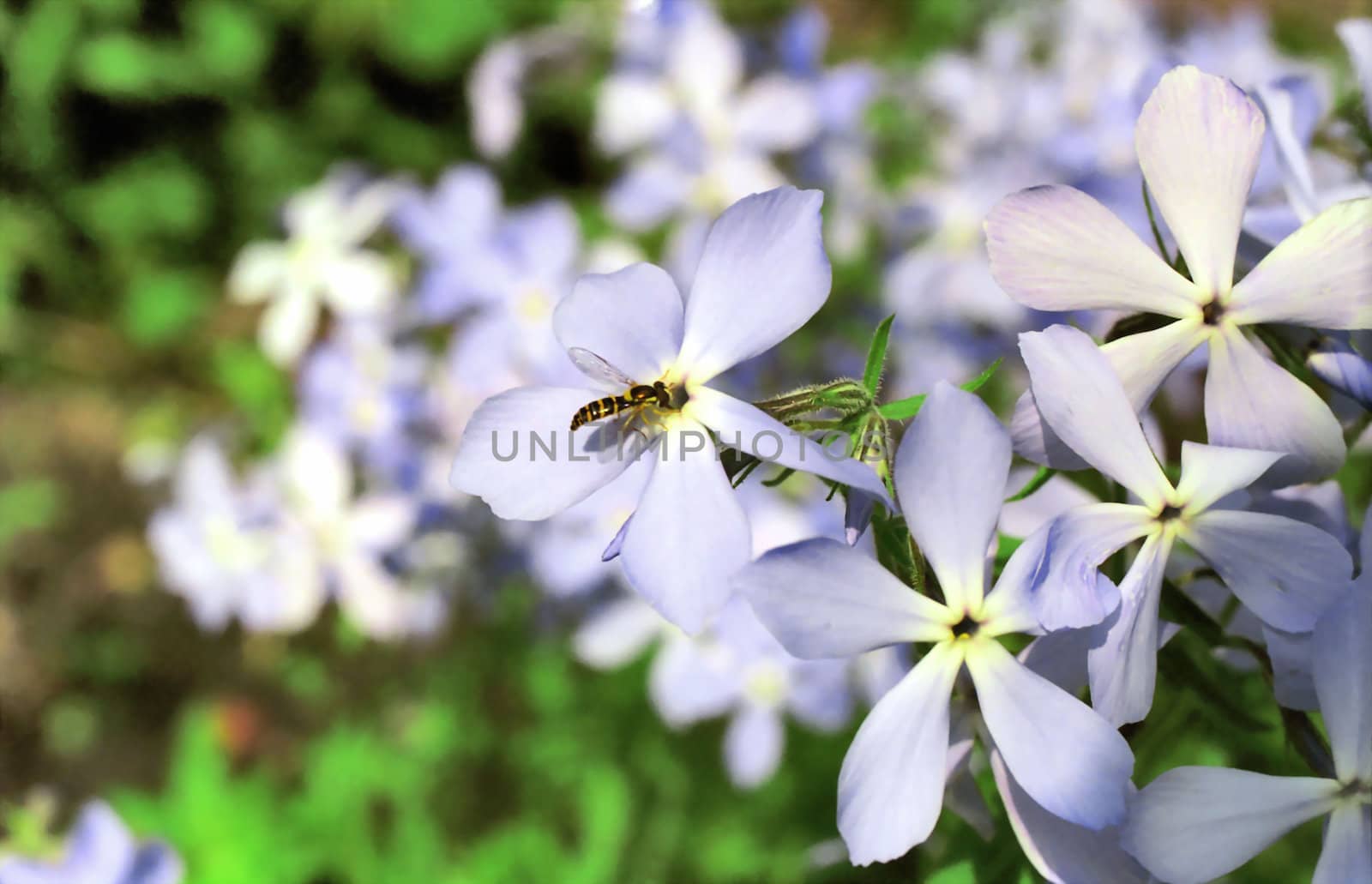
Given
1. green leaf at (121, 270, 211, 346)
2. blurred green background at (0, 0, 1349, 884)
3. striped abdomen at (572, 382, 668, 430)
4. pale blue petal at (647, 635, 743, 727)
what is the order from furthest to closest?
1. green leaf at (121, 270, 211, 346)
2. blurred green background at (0, 0, 1349, 884)
3. pale blue petal at (647, 635, 743, 727)
4. striped abdomen at (572, 382, 668, 430)

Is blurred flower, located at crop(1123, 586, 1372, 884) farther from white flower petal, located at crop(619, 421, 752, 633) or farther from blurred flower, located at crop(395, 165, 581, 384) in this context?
blurred flower, located at crop(395, 165, 581, 384)

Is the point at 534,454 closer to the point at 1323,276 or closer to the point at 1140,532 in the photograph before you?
the point at 1140,532

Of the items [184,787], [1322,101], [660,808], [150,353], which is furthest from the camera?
[150,353]

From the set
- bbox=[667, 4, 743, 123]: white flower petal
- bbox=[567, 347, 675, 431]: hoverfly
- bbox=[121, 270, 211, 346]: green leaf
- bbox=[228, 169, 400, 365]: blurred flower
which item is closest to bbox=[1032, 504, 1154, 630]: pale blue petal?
bbox=[567, 347, 675, 431]: hoverfly

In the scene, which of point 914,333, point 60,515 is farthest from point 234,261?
point 914,333

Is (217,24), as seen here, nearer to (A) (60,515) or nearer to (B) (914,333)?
(A) (60,515)

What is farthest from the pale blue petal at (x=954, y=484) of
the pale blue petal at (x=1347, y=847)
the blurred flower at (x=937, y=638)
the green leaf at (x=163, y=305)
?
the green leaf at (x=163, y=305)

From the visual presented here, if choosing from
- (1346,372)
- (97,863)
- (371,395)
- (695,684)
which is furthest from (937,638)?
(371,395)
